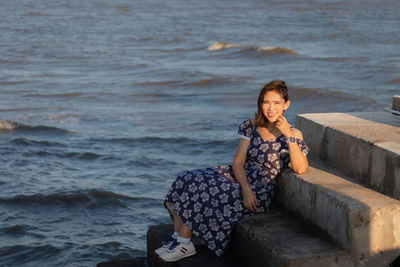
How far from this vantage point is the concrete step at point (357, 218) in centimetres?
345

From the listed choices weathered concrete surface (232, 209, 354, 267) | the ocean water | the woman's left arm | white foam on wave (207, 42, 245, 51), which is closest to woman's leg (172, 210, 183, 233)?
weathered concrete surface (232, 209, 354, 267)

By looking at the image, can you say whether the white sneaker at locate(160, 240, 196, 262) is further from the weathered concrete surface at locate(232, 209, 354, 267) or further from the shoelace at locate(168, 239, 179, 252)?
the weathered concrete surface at locate(232, 209, 354, 267)

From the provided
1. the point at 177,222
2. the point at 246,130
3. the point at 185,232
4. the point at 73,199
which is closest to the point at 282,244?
the point at 185,232

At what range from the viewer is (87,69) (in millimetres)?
16625

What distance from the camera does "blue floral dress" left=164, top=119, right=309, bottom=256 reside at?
13.1 ft

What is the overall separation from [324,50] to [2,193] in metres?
14.2

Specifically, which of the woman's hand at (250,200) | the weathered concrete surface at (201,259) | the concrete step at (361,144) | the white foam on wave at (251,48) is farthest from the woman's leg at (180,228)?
the white foam on wave at (251,48)

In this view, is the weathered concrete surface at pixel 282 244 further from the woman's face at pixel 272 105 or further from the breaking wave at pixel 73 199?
the breaking wave at pixel 73 199

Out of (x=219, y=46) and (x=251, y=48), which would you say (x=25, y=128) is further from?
(x=219, y=46)

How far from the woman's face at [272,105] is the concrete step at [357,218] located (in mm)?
516

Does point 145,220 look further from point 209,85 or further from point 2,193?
point 209,85

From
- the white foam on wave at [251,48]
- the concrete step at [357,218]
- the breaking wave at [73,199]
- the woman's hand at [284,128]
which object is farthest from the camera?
the white foam on wave at [251,48]

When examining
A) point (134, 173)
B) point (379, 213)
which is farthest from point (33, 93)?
point (379, 213)

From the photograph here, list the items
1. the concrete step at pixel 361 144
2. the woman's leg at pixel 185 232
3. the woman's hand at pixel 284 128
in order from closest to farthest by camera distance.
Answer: the concrete step at pixel 361 144, the woman's leg at pixel 185 232, the woman's hand at pixel 284 128
